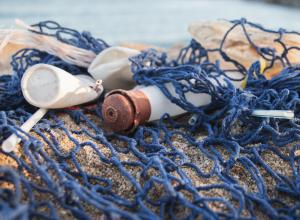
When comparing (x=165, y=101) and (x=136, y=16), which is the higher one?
(x=165, y=101)

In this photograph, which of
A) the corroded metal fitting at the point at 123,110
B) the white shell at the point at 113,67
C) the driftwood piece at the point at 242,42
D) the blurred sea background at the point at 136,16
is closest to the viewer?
the corroded metal fitting at the point at 123,110

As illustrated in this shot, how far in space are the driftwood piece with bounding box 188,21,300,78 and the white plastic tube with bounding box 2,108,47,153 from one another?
2.83 feet

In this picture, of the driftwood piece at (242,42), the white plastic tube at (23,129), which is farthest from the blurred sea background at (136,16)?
the white plastic tube at (23,129)

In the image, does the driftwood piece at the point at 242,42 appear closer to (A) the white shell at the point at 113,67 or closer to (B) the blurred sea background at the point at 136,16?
(A) the white shell at the point at 113,67

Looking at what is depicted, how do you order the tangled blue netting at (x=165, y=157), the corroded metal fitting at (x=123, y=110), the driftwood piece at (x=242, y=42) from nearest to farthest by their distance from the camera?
the tangled blue netting at (x=165, y=157), the corroded metal fitting at (x=123, y=110), the driftwood piece at (x=242, y=42)

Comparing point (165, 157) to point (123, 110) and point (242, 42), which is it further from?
point (242, 42)

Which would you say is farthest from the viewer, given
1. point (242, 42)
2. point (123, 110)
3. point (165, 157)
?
point (242, 42)

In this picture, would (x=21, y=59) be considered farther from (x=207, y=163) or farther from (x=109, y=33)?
(x=109, y=33)

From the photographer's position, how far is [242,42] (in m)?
1.92

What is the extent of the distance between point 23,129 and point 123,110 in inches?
11.6

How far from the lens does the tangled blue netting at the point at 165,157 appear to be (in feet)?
3.36

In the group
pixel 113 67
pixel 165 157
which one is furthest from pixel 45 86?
pixel 165 157

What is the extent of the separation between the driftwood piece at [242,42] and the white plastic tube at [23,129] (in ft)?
2.83

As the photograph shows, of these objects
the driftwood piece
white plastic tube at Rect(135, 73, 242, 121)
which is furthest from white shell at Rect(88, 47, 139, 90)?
the driftwood piece
